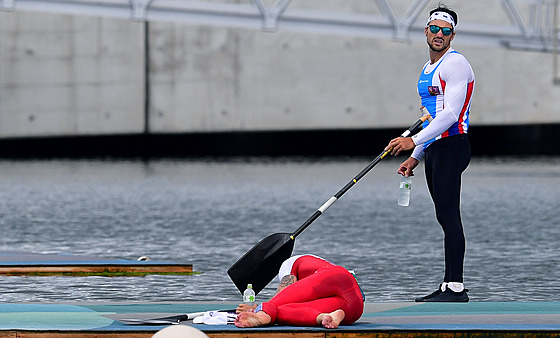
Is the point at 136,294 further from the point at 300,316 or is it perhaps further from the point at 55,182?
the point at 55,182

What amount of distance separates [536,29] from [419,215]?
13.0 meters

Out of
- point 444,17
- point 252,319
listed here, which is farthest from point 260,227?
point 252,319

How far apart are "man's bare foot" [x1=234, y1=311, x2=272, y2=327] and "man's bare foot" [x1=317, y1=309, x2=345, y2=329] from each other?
0.26 meters

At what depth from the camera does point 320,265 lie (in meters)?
6.09

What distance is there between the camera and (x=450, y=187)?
7129 millimetres

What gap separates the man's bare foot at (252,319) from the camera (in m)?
5.66

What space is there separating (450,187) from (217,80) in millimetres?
30596

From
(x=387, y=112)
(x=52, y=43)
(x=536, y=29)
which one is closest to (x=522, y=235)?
(x=536, y=29)

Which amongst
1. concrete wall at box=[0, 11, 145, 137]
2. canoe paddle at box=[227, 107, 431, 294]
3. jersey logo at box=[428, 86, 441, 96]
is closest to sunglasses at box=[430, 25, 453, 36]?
jersey logo at box=[428, 86, 441, 96]

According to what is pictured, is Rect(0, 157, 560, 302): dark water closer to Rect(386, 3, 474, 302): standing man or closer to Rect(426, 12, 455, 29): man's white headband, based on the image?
Rect(386, 3, 474, 302): standing man

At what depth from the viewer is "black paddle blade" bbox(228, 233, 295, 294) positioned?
268 inches

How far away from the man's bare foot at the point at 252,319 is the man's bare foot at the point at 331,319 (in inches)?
10.4

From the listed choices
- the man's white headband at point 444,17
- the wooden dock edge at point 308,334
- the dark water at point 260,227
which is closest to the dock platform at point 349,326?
→ the wooden dock edge at point 308,334

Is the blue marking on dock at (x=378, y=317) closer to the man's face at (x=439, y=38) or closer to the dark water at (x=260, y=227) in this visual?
the dark water at (x=260, y=227)
